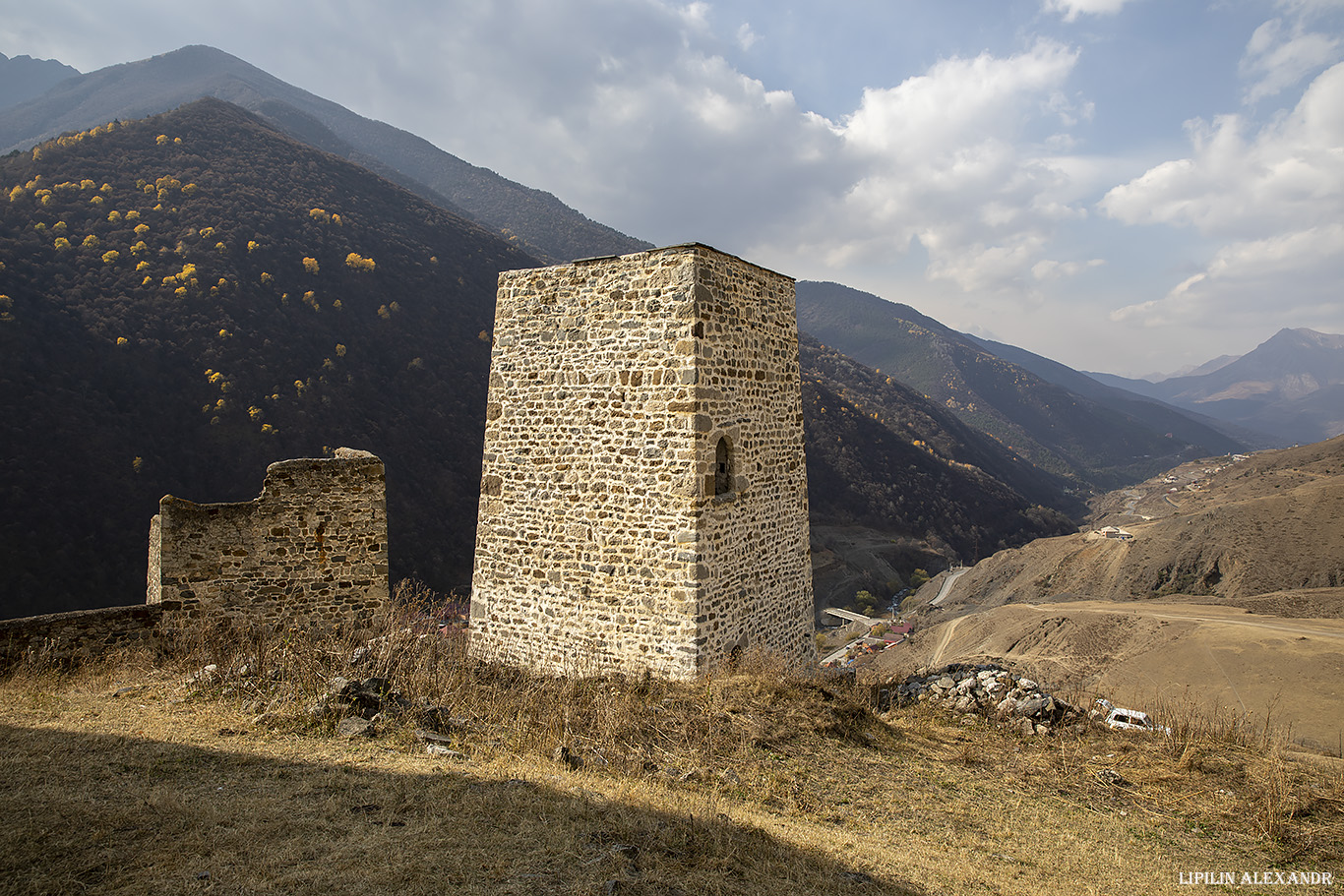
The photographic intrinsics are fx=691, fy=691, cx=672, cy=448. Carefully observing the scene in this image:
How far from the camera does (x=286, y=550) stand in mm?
8672

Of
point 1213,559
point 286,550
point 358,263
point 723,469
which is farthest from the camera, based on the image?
point 358,263

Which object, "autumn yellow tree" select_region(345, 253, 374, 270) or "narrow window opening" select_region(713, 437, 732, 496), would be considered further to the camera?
"autumn yellow tree" select_region(345, 253, 374, 270)

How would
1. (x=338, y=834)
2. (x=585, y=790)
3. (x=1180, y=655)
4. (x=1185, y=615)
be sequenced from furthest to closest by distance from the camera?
(x=1185, y=615) → (x=1180, y=655) → (x=585, y=790) → (x=338, y=834)

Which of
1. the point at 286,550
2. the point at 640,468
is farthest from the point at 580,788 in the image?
the point at 286,550

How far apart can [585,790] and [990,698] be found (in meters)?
5.54

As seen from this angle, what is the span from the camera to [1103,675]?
75.7 ft

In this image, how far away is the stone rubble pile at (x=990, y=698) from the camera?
7.80m

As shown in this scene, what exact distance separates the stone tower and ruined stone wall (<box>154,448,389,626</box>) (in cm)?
155

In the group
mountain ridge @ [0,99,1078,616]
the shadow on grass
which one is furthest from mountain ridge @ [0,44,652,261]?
the shadow on grass

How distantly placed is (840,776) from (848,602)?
5125 cm

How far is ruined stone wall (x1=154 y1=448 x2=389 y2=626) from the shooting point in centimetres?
826

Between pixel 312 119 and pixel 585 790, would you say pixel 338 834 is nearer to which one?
pixel 585 790

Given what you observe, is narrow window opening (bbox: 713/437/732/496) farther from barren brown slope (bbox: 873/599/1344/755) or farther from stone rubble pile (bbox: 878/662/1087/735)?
barren brown slope (bbox: 873/599/1344/755)

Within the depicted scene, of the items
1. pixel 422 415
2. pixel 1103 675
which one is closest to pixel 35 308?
pixel 422 415
